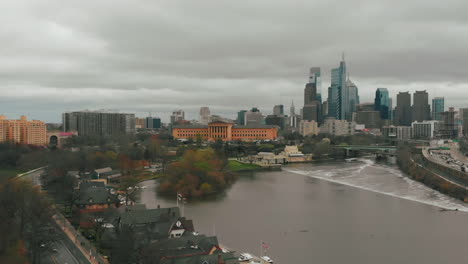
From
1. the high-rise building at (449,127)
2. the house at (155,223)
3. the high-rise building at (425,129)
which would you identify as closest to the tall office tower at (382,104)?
the high-rise building at (425,129)

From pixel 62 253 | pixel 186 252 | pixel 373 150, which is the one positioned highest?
pixel 373 150

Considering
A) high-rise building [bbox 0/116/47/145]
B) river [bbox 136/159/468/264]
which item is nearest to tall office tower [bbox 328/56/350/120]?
high-rise building [bbox 0/116/47/145]

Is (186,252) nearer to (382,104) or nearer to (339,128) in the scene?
(339,128)

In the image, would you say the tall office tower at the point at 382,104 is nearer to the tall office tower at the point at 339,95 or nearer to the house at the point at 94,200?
the tall office tower at the point at 339,95

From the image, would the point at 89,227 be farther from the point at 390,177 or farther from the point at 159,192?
the point at 390,177

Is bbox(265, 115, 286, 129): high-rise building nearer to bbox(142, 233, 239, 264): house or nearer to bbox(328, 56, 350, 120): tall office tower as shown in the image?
bbox(328, 56, 350, 120): tall office tower

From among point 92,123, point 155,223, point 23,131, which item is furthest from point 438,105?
point 155,223

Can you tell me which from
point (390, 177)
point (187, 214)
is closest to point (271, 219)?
point (187, 214)
